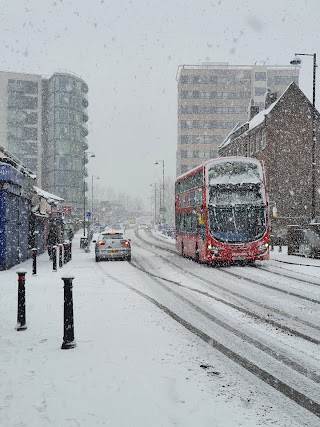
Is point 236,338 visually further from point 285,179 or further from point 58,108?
point 58,108

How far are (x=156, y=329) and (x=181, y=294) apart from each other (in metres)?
3.74

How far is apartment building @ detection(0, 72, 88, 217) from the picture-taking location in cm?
8806

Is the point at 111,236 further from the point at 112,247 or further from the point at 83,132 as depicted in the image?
the point at 83,132

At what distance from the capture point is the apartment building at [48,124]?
8806 centimetres

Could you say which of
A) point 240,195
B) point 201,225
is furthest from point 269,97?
point 201,225

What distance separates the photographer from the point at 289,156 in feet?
126

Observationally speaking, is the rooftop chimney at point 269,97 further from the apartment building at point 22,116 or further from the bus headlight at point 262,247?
the apartment building at point 22,116

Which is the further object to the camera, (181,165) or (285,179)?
(181,165)

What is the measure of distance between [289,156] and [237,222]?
23.6 meters

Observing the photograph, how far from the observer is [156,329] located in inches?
274

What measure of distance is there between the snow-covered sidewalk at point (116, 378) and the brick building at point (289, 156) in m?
31.7

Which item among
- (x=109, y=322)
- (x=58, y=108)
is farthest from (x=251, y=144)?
(x=58, y=108)

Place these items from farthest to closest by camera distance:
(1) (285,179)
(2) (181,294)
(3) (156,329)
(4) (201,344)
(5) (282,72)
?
(5) (282,72)
(1) (285,179)
(2) (181,294)
(3) (156,329)
(4) (201,344)

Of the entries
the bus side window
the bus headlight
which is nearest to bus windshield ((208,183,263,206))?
the bus side window
